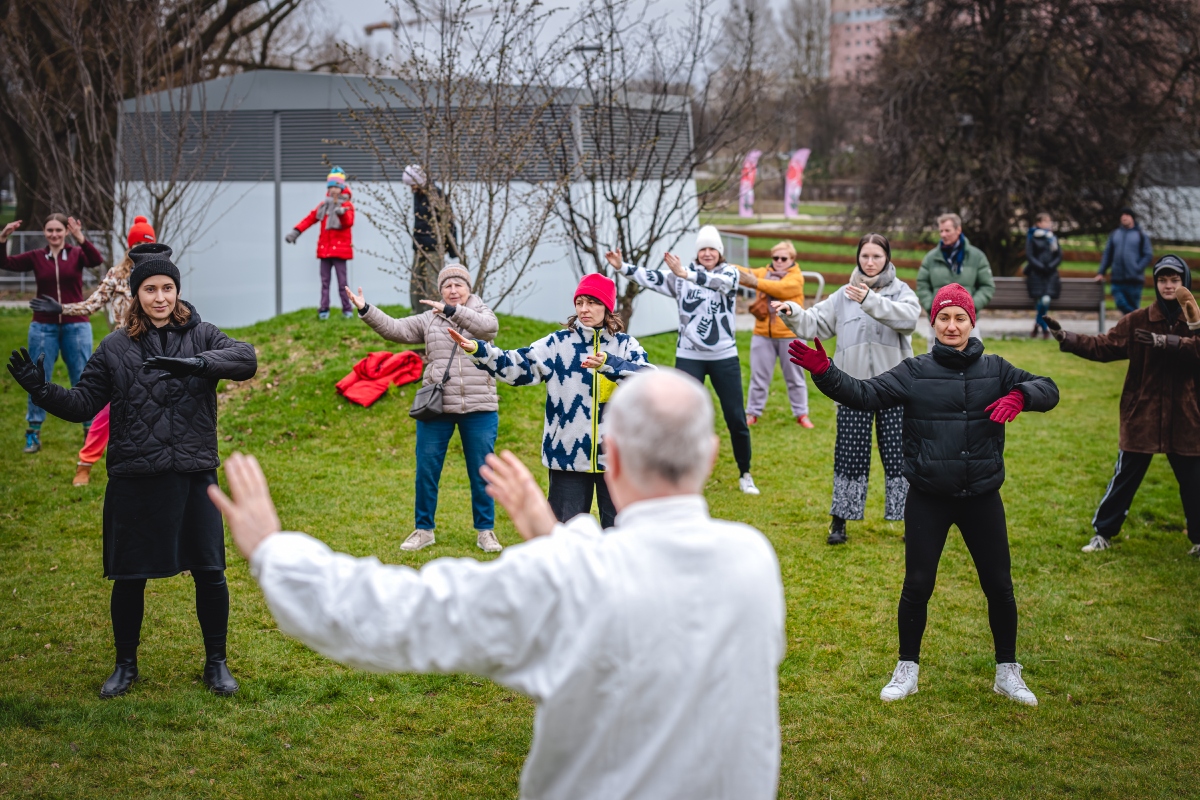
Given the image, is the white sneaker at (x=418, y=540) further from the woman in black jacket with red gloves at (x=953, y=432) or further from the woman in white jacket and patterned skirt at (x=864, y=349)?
the woman in black jacket with red gloves at (x=953, y=432)

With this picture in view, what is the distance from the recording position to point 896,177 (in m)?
22.1

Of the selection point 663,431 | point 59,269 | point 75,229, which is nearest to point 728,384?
point 75,229

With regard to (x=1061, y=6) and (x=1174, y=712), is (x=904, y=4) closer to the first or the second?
(x=1061, y=6)

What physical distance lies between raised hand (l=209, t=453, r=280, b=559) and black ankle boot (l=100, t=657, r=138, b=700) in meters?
3.38

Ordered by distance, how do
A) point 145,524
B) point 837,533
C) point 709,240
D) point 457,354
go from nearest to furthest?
point 145,524
point 457,354
point 837,533
point 709,240

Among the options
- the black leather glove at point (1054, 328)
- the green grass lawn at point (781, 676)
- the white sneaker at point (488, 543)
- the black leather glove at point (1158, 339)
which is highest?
the black leather glove at point (1054, 328)

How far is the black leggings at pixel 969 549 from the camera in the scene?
5117 millimetres

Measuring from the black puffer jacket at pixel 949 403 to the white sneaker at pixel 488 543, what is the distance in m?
3.26

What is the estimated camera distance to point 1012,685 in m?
Answer: 5.31

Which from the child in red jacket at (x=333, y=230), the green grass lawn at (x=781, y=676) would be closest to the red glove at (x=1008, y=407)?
the green grass lawn at (x=781, y=676)

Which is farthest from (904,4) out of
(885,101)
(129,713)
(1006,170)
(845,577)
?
(129,713)

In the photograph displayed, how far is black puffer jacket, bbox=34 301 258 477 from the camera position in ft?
16.3

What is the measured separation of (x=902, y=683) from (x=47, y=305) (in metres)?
8.25

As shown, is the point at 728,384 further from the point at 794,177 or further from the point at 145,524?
the point at 794,177
